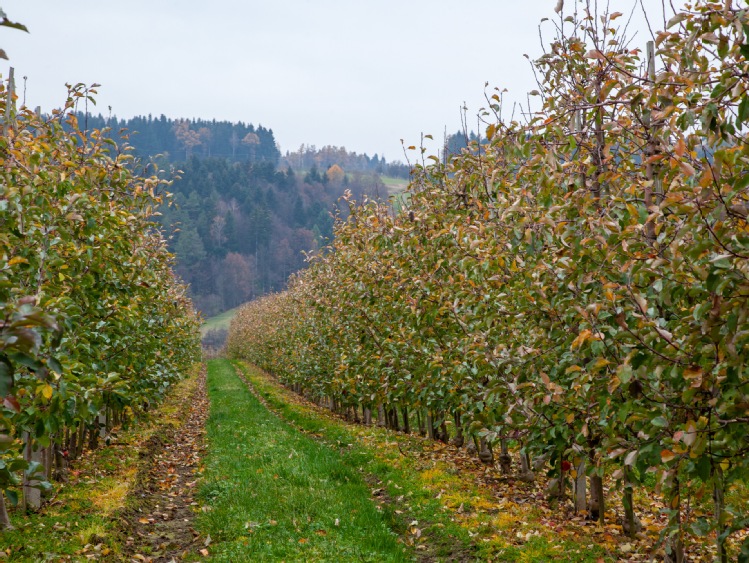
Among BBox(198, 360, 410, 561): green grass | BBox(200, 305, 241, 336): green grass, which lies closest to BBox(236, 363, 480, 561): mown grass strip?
BBox(198, 360, 410, 561): green grass

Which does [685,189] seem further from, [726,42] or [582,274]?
[582,274]

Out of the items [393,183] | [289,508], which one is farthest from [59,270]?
[393,183]

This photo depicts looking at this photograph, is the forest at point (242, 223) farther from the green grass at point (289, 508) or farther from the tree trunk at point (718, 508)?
the tree trunk at point (718, 508)

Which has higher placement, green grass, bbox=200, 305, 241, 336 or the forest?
the forest

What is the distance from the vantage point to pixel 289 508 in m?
8.22

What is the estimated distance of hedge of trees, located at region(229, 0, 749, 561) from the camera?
3.06 m

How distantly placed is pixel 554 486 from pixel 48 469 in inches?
272

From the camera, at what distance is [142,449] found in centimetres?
1252

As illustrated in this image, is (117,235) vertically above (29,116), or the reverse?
(29,116)

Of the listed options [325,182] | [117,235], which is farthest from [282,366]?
[325,182]

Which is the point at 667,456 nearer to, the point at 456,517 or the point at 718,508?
the point at 718,508

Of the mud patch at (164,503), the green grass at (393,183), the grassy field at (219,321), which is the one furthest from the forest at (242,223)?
the mud patch at (164,503)

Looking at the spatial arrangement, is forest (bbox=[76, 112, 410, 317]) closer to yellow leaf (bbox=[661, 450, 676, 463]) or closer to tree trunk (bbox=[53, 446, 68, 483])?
tree trunk (bbox=[53, 446, 68, 483])

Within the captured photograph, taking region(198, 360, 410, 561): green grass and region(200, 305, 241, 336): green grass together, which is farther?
region(200, 305, 241, 336): green grass
